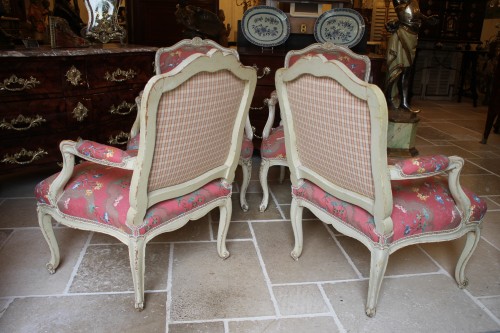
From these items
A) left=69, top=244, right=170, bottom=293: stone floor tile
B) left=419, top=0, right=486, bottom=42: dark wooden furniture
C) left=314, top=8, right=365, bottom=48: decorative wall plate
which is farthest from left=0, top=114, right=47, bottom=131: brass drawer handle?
left=419, top=0, right=486, bottom=42: dark wooden furniture

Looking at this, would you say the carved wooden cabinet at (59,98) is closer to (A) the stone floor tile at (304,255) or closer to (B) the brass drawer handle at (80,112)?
(B) the brass drawer handle at (80,112)

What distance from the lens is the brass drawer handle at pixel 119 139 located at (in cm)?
295

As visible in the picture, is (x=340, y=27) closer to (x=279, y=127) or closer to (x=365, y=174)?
(x=279, y=127)

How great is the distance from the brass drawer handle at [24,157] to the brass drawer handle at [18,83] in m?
0.37

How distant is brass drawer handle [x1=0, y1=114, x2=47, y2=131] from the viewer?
2397 millimetres

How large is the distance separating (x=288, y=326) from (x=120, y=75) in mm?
2000

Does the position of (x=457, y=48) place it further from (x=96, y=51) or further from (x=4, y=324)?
(x=4, y=324)

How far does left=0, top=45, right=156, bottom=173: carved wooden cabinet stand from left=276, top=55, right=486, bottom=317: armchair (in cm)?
140

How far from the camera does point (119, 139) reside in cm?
302

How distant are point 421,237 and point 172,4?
495 centimetres

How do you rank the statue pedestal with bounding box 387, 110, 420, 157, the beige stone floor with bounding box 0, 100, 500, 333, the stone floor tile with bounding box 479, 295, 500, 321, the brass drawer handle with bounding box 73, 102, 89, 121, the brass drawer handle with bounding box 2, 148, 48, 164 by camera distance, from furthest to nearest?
the statue pedestal with bounding box 387, 110, 420, 157
the brass drawer handle with bounding box 73, 102, 89, 121
the brass drawer handle with bounding box 2, 148, 48, 164
the stone floor tile with bounding box 479, 295, 500, 321
the beige stone floor with bounding box 0, 100, 500, 333

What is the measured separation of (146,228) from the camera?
157cm

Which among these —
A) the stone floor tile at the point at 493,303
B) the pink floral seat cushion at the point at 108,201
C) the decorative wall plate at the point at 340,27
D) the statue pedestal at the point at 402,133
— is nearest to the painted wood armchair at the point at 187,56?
the pink floral seat cushion at the point at 108,201

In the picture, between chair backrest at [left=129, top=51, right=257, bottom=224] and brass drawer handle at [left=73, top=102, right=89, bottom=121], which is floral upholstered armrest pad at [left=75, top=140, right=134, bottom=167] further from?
brass drawer handle at [left=73, top=102, right=89, bottom=121]
